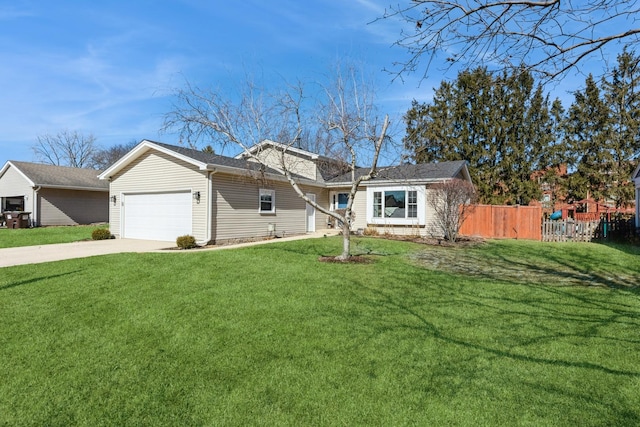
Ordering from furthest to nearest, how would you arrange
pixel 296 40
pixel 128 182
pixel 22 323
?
1. pixel 128 182
2. pixel 296 40
3. pixel 22 323

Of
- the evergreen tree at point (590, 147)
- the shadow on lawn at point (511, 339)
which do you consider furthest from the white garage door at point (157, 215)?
the evergreen tree at point (590, 147)

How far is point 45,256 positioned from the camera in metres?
10.4

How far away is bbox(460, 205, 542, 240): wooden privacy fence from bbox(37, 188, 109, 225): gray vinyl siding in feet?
80.3

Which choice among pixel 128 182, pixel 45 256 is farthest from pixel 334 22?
pixel 128 182

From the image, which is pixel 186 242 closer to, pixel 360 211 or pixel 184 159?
pixel 184 159

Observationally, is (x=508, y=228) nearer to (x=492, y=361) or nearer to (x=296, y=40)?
(x=296, y=40)

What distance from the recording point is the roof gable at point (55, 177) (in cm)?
2270

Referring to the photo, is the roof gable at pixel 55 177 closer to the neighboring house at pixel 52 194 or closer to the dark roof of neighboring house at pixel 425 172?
the neighboring house at pixel 52 194

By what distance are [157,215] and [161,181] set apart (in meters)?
1.49

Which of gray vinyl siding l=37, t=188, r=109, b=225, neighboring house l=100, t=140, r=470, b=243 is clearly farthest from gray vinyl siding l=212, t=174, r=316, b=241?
gray vinyl siding l=37, t=188, r=109, b=225

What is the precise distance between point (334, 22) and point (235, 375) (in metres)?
5.74

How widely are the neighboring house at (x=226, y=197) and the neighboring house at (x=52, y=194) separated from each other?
9.77 m

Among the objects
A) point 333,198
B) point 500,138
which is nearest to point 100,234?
point 333,198

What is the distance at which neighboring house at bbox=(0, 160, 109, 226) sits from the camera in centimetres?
2280
